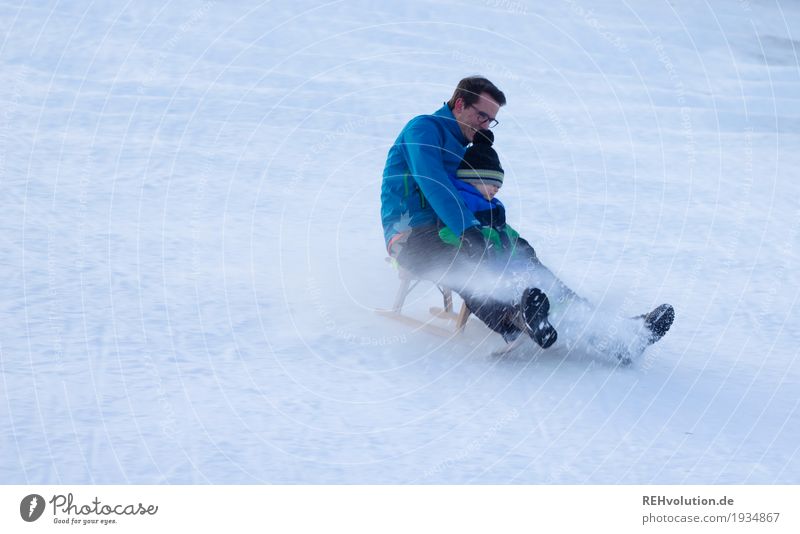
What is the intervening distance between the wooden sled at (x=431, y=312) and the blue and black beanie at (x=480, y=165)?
518mm

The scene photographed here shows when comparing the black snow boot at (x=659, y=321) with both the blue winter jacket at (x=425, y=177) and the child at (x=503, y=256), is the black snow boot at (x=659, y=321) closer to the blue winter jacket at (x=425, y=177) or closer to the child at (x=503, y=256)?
the child at (x=503, y=256)

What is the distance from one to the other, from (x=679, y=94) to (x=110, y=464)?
853cm

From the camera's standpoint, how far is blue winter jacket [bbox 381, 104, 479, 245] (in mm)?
4695

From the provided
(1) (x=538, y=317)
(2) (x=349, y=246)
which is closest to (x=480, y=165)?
(1) (x=538, y=317)

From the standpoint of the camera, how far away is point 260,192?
7.31 m

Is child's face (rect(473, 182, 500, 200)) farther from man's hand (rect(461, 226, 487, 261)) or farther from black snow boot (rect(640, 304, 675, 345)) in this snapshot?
black snow boot (rect(640, 304, 675, 345))

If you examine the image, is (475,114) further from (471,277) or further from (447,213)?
(471,277)

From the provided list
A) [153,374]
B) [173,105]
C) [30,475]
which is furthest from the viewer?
[173,105]

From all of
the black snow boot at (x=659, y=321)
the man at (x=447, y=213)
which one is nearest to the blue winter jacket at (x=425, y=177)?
the man at (x=447, y=213)

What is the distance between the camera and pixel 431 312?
539cm

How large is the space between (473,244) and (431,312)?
2.39ft

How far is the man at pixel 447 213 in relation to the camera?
4676 mm
